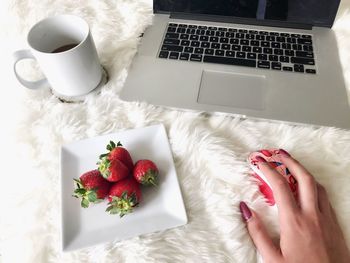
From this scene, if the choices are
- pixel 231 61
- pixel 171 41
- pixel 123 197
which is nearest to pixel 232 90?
Answer: pixel 231 61

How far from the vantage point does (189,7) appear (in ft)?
2.28

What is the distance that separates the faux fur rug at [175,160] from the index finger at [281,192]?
3 cm

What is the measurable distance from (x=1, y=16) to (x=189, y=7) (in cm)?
45

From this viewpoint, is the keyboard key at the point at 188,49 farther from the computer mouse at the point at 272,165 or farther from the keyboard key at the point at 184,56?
the computer mouse at the point at 272,165

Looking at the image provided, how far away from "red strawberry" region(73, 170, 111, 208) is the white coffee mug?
0.19 m

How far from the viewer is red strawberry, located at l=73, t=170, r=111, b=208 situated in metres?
0.47

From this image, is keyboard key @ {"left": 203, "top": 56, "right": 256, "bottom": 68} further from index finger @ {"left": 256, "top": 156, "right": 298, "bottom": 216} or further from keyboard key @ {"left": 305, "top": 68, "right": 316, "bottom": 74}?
index finger @ {"left": 256, "top": 156, "right": 298, "bottom": 216}

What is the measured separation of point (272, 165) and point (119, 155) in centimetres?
23

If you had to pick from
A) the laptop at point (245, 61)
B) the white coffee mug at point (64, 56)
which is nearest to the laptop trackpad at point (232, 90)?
the laptop at point (245, 61)

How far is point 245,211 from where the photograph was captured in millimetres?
477

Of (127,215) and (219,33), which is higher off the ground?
(219,33)

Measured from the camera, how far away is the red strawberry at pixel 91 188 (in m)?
0.47

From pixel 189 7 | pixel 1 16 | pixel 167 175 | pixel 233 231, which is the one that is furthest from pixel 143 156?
pixel 1 16

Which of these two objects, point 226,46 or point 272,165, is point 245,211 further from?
point 226,46
